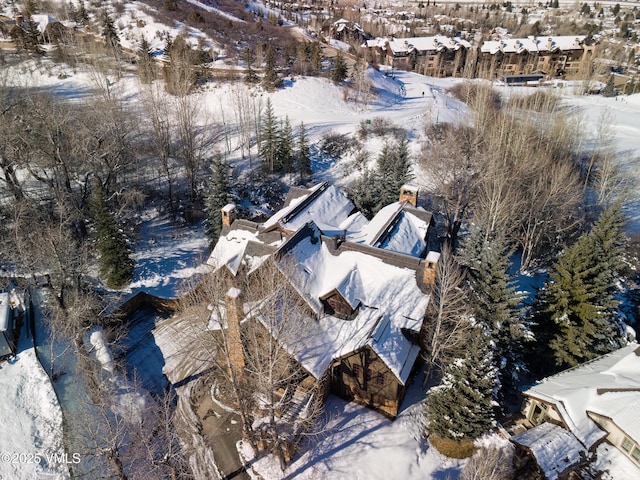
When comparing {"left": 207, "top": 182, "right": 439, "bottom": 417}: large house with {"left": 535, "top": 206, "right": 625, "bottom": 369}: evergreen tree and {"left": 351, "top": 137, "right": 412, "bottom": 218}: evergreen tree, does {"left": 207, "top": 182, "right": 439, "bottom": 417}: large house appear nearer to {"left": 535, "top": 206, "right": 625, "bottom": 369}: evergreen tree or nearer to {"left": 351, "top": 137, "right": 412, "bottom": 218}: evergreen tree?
{"left": 535, "top": 206, "right": 625, "bottom": 369}: evergreen tree

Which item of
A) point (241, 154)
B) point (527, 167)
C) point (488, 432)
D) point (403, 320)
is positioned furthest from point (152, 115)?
point (488, 432)

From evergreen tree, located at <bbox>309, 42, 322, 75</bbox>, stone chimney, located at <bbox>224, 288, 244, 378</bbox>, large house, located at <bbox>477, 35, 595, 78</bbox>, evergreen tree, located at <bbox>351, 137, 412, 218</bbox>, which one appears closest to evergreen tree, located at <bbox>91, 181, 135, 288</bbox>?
stone chimney, located at <bbox>224, 288, 244, 378</bbox>

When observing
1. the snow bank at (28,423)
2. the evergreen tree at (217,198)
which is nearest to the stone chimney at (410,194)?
the evergreen tree at (217,198)

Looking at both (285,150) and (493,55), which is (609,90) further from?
(285,150)

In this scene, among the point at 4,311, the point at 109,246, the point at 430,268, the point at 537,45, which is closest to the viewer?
the point at 430,268

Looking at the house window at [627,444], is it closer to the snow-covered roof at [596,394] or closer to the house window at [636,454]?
the house window at [636,454]

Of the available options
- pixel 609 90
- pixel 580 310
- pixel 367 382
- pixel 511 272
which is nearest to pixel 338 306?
pixel 367 382
